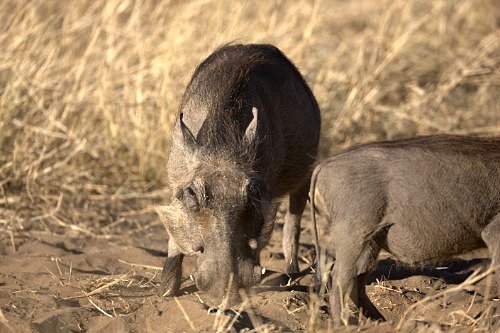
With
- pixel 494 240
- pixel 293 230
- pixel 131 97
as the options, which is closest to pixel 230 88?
pixel 293 230

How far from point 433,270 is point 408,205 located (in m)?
1.28

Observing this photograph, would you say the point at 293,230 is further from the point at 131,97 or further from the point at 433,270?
the point at 131,97

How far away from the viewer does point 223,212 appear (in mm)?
3715

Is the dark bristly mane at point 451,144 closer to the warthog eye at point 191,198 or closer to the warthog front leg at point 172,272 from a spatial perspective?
the warthog eye at point 191,198

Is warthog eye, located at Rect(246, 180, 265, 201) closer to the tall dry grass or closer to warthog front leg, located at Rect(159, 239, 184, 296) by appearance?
warthog front leg, located at Rect(159, 239, 184, 296)

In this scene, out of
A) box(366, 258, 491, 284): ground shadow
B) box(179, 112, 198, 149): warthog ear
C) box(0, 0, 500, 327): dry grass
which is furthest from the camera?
box(0, 0, 500, 327): dry grass

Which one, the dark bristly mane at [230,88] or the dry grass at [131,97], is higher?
the dark bristly mane at [230,88]

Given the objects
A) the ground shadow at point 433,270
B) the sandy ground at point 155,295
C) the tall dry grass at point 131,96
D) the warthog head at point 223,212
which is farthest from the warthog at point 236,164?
the tall dry grass at point 131,96

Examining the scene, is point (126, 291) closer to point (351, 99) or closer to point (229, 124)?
point (229, 124)

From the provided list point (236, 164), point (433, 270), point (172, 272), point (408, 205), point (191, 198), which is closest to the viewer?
point (408, 205)

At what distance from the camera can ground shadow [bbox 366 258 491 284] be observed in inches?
181

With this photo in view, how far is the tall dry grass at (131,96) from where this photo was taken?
616 centimetres

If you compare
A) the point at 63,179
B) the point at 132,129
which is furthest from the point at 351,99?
the point at 63,179

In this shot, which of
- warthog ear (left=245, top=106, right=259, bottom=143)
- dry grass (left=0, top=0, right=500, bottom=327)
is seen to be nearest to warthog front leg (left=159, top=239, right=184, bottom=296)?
warthog ear (left=245, top=106, right=259, bottom=143)
